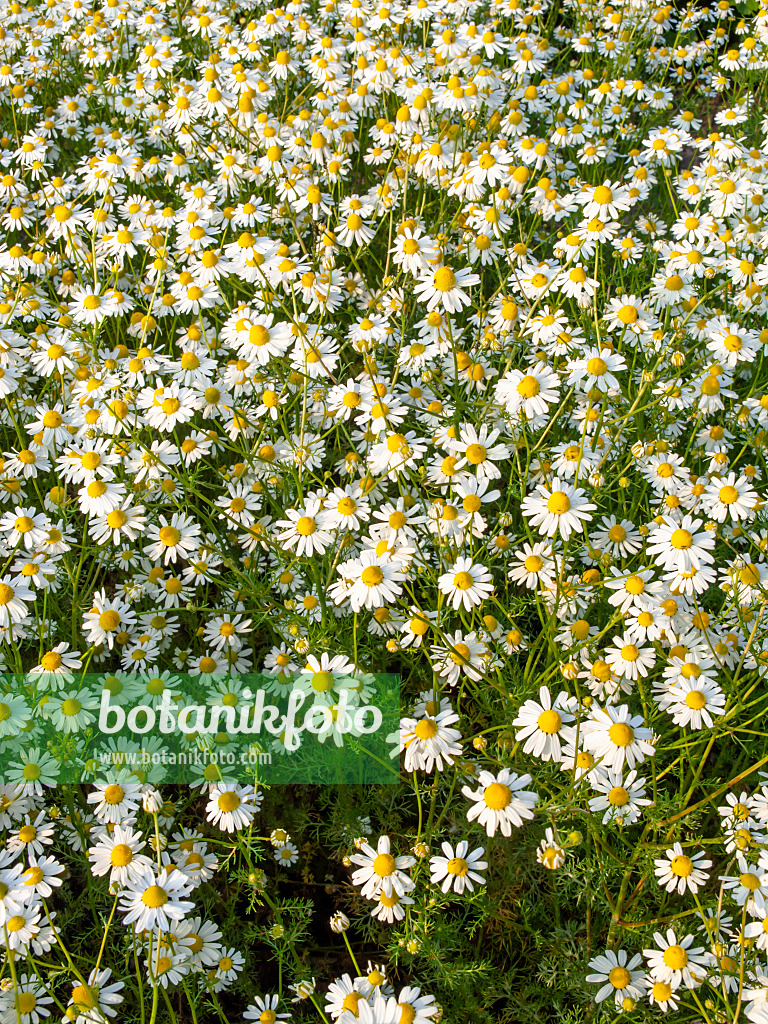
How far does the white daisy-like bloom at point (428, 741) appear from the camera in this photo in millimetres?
2201

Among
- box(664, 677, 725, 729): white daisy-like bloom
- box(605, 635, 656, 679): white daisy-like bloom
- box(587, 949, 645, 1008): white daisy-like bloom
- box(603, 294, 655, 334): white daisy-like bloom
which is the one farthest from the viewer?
box(603, 294, 655, 334): white daisy-like bloom

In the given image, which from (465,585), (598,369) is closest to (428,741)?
(465,585)

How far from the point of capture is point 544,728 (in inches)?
85.4

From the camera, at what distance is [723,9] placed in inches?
212

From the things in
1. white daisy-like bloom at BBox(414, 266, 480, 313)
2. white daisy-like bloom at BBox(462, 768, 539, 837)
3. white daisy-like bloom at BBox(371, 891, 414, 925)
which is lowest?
white daisy-like bloom at BBox(371, 891, 414, 925)

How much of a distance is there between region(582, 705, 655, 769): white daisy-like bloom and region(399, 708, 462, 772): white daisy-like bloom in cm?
37

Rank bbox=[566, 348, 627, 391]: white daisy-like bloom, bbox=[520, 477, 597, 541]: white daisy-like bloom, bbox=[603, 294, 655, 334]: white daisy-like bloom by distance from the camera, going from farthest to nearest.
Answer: bbox=[603, 294, 655, 334]: white daisy-like bloom < bbox=[566, 348, 627, 391]: white daisy-like bloom < bbox=[520, 477, 597, 541]: white daisy-like bloom

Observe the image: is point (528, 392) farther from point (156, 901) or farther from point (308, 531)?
point (156, 901)

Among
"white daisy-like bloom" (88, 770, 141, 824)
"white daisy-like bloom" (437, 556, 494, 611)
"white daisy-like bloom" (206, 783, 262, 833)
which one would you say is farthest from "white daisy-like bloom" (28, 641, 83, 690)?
"white daisy-like bloom" (437, 556, 494, 611)

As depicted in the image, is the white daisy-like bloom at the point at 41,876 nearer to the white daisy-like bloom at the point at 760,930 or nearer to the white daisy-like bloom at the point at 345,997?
the white daisy-like bloom at the point at 345,997

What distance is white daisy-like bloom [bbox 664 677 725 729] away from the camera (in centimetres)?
232

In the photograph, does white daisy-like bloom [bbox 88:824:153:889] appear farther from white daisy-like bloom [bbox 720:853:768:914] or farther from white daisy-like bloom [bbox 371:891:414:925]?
white daisy-like bloom [bbox 720:853:768:914]

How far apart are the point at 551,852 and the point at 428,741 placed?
42 cm

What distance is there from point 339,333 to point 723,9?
13.0 ft
